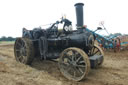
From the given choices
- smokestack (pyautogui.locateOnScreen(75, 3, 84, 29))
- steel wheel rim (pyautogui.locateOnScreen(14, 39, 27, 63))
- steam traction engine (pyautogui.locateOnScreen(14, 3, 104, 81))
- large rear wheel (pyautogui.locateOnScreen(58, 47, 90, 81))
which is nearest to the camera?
large rear wheel (pyautogui.locateOnScreen(58, 47, 90, 81))

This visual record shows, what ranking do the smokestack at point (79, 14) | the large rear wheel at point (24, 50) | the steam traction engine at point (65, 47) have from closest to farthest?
the steam traction engine at point (65, 47) < the smokestack at point (79, 14) < the large rear wheel at point (24, 50)

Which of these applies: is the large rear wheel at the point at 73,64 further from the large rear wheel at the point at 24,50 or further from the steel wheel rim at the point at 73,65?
the large rear wheel at the point at 24,50

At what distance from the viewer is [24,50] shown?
5.52 metres

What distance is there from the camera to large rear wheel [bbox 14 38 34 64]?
17.3ft

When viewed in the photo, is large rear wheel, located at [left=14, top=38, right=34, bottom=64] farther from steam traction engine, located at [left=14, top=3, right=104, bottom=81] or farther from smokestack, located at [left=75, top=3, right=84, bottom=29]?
smokestack, located at [left=75, top=3, right=84, bottom=29]

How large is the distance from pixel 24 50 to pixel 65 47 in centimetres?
193

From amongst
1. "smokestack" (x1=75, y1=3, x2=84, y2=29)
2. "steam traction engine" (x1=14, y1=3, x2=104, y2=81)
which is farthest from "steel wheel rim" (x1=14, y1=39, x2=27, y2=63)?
"smokestack" (x1=75, y1=3, x2=84, y2=29)

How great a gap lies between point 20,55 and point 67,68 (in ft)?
9.06

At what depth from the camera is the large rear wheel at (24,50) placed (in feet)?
17.3

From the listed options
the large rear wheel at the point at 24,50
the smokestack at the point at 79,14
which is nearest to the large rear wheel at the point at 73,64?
the smokestack at the point at 79,14

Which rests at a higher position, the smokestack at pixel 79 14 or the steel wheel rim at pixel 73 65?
the smokestack at pixel 79 14

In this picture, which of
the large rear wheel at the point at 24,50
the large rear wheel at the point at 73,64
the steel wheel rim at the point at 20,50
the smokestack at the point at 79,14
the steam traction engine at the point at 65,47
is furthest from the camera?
the steel wheel rim at the point at 20,50

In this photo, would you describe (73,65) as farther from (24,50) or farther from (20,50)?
(20,50)

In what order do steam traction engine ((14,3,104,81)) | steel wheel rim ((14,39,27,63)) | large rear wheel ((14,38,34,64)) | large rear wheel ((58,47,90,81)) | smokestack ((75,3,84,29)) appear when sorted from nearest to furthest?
large rear wheel ((58,47,90,81)) → steam traction engine ((14,3,104,81)) → smokestack ((75,3,84,29)) → large rear wheel ((14,38,34,64)) → steel wheel rim ((14,39,27,63))
